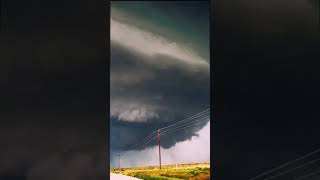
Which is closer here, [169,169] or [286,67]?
[286,67]

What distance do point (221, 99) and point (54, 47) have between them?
1.73 meters

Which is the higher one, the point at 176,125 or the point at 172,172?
the point at 176,125

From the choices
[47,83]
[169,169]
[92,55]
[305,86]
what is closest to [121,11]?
[92,55]

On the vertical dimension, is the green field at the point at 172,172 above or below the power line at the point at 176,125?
below

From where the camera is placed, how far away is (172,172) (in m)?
5.22

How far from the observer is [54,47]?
4.44 metres

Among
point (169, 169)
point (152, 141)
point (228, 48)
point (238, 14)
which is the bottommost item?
point (169, 169)

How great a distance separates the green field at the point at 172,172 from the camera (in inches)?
202

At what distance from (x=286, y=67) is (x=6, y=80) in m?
2.75

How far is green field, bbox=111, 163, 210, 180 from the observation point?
5.14 m

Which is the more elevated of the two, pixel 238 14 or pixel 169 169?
pixel 238 14

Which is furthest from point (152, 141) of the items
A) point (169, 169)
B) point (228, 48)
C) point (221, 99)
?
point (228, 48)

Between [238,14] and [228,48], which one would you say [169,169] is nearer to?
[228,48]

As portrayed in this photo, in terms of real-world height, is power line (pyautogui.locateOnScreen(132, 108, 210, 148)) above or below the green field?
above
